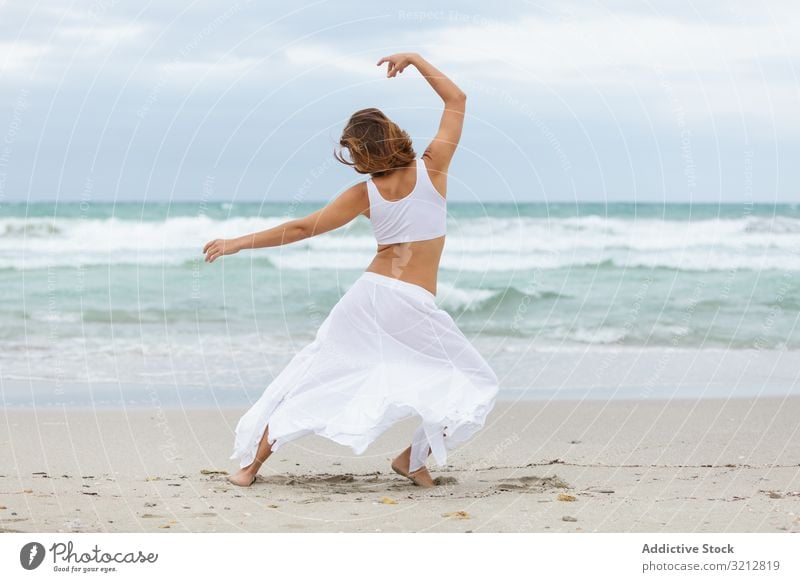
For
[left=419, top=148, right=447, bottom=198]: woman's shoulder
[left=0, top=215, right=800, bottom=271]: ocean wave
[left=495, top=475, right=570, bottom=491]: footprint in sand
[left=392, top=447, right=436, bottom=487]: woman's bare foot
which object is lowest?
[left=495, top=475, right=570, bottom=491]: footprint in sand

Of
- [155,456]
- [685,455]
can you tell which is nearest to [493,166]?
[685,455]

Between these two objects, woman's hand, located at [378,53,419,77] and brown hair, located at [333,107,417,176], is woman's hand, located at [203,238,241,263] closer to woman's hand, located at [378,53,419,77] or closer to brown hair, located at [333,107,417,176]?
brown hair, located at [333,107,417,176]

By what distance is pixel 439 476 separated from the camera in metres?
7.06

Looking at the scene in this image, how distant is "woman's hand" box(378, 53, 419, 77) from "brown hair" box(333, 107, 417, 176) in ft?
1.03

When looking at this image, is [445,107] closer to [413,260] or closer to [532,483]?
[413,260]

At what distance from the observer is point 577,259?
26891mm

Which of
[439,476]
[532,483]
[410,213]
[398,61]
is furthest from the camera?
[439,476]

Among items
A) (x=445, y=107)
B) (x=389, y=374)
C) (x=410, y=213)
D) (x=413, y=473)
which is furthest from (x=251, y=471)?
(x=445, y=107)

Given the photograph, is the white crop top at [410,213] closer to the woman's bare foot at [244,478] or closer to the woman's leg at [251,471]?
the woman's leg at [251,471]

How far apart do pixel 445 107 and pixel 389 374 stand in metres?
1.66

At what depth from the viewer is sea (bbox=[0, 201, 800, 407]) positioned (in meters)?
11.6

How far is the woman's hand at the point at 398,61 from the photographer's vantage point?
6.12 m

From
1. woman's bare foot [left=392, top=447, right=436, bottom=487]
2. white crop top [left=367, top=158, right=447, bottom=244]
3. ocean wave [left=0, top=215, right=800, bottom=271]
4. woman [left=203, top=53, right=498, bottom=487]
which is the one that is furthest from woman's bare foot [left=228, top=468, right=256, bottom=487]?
ocean wave [left=0, top=215, right=800, bottom=271]

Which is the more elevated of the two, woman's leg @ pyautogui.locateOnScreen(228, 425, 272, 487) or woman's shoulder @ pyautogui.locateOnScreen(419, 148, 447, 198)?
woman's shoulder @ pyautogui.locateOnScreen(419, 148, 447, 198)
